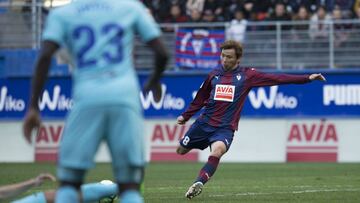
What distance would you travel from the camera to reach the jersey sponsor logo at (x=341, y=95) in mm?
23219

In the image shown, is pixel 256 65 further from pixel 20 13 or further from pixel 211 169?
pixel 211 169

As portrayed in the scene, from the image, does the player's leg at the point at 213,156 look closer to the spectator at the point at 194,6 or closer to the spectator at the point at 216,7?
the spectator at the point at 216,7

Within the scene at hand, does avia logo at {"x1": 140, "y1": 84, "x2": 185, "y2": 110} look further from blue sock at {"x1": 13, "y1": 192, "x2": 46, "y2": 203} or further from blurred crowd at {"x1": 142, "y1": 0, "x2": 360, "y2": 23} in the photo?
blue sock at {"x1": 13, "y1": 192, "x2": 46, "y2": 203}

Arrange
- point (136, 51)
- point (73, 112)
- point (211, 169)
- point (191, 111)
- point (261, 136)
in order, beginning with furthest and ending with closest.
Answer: point (136, 51) < point (261, 136) < point (191, 111) < point (211, 169) < point (73, 112)

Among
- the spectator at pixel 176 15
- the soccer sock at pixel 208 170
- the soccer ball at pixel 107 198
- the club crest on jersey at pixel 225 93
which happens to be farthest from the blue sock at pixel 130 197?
the spectator at pixel 176 15

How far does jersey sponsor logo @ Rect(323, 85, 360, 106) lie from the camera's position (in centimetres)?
2322

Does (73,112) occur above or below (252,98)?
above

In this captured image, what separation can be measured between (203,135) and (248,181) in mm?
2588

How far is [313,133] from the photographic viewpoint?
23328mm

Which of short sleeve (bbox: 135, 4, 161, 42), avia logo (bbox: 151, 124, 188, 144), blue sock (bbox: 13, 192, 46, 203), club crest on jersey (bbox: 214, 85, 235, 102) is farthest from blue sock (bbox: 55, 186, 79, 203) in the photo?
avia logo (bbox: 151, 124, 188, 144)

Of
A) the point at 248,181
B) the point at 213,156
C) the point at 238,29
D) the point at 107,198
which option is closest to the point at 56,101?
the point at 238,29

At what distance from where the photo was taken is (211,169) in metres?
12.8

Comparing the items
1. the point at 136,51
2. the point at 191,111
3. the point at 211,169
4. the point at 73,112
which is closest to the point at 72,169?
the point at 73,112

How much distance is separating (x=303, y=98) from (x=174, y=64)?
3659 millimetres
